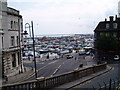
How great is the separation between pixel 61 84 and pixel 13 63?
818 inches

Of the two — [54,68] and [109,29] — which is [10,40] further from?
[109,29]

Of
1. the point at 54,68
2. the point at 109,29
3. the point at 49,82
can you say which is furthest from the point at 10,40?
the point at 109,29

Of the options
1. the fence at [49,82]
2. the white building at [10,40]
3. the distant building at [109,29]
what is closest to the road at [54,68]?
the white building at [10,40]

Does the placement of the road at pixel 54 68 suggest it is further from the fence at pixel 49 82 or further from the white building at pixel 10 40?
the fence at pixel 49 82

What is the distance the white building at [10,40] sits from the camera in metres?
30.0

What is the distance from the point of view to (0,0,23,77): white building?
3000 centimetres

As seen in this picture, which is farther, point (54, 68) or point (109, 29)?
point (109, 29)

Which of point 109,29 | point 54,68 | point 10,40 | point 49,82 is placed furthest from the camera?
point 109,29

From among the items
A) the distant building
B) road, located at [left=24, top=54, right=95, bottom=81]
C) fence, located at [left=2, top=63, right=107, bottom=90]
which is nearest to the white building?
road, located at [left=24, top=54, right=95, bottom=81]

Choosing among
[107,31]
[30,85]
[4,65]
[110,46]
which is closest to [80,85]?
[30,85]

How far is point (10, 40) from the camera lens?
3344cm

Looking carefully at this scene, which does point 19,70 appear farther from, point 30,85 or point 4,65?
point 30,85

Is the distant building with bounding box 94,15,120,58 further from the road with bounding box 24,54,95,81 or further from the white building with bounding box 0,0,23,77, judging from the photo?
the white building with bounding box 0,0,23,77

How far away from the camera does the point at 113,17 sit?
65.5 m
